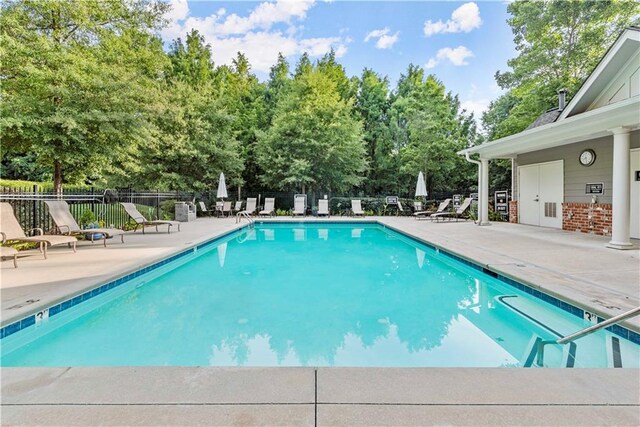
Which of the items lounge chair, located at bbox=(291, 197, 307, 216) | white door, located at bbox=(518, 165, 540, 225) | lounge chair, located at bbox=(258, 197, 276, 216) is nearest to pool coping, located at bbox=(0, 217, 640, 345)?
white door, located at bbox=(518, 165, 540, 225)

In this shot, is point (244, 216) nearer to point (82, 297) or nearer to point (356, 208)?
point (356, 208)

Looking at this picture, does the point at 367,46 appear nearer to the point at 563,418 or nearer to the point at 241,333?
the point at 241,333

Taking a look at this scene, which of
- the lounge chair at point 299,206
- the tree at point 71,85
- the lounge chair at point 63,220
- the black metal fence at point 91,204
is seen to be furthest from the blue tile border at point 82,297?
the lounge chair at point 299,206

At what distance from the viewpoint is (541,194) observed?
37.3ft

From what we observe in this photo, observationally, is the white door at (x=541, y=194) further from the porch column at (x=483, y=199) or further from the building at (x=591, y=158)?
the porch column at (x=483, y=199)

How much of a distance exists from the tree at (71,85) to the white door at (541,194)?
37.2 ft

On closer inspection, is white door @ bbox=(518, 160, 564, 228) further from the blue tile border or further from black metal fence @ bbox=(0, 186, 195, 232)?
black metal fence @ bbox=(0, 186, 195, 232)

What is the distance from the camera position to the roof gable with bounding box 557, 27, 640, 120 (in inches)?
305

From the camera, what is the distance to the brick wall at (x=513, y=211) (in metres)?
12.8

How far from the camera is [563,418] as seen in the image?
1.79 metres

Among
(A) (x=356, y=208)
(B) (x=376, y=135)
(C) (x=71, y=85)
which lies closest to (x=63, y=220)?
(C) (x=71, y=85)

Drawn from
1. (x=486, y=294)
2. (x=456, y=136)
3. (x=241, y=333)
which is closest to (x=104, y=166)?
(x=241, y=333)

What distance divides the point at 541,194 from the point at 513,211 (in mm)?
1598

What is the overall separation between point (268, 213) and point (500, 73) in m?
15.6
